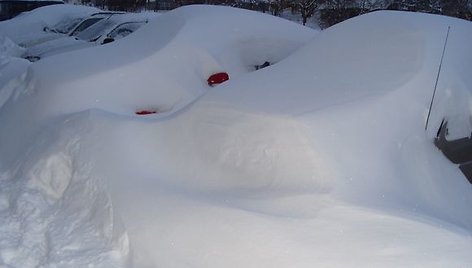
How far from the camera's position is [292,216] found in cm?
294

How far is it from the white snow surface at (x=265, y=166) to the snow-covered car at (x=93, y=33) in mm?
6095

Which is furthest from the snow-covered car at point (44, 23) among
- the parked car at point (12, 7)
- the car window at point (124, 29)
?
the parked car at point (12, 7)

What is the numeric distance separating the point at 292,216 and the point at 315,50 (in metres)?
1.93

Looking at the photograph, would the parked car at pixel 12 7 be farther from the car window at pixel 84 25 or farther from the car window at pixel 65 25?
the car window at pixel 84 25

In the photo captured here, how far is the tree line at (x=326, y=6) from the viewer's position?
17.1 metres

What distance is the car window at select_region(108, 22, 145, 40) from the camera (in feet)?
37.3

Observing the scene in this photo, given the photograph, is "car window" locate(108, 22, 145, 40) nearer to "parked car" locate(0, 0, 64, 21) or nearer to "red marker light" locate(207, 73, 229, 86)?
"red marker light" locate(207, 73, 229, 86)

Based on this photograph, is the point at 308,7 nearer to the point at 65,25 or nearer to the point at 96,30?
the point at 65,25

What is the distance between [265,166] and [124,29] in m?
9.00

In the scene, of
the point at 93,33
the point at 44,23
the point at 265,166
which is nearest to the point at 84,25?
the point at 93,33

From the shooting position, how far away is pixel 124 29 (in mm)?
11531

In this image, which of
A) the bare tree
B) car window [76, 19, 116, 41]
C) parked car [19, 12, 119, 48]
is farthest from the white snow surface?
the bare tree

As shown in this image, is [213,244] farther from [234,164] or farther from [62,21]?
[62,21]

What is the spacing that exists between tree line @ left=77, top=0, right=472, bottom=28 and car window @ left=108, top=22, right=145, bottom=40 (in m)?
9.23
